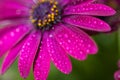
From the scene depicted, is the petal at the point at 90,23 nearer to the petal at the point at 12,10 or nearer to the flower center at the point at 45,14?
the flower center at the point at 45,14

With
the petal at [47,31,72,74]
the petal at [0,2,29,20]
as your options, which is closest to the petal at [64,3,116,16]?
the petal at [47,31,72,74]

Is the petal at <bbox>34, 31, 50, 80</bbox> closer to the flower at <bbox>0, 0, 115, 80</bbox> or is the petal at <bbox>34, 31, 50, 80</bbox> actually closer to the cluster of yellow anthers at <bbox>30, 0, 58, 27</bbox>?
the flower at <bbox>0, 0, 115, 80</bbox>

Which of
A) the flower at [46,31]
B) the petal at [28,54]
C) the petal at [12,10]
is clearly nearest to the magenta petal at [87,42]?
the flower at [46,31]

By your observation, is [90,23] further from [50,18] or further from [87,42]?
[50,18]

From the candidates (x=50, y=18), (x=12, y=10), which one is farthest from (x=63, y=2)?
(x=12, y=10)

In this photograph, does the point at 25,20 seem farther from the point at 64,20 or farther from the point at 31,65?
the point at 31,65
